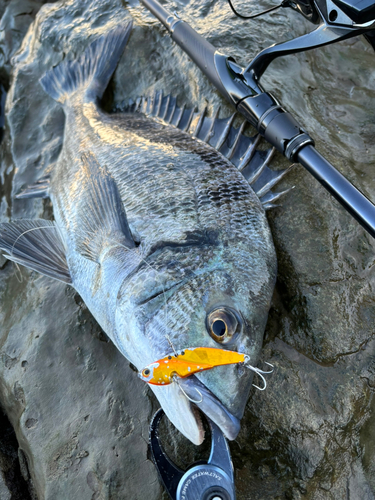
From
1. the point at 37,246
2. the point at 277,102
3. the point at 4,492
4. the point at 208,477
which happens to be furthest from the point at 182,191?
the point at 4,492

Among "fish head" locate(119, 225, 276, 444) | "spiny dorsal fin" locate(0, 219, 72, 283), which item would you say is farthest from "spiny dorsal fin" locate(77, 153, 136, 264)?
"fish head" locate(119, 225, 276, 444)

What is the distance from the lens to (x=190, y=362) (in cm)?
173

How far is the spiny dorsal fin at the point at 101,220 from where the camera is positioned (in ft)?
7.37

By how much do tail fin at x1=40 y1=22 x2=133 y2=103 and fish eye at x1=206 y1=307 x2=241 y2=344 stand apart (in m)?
2.71

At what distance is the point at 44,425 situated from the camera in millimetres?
2438

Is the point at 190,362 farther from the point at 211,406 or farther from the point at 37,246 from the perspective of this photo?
the point at 37,246

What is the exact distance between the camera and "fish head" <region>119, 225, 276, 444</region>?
172cm

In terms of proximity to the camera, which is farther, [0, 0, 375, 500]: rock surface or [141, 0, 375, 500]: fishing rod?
[0, 0, 375, 500]: rock surface

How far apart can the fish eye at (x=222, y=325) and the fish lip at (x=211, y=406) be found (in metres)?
0.22

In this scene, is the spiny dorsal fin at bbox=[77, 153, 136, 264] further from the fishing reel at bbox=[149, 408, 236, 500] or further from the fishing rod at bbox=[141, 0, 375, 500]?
the fishing reel at bbox=[149, 408, 236, 500]

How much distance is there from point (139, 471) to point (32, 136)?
334 centimetres

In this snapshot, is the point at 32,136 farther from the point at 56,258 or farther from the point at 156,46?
the point at 56,258

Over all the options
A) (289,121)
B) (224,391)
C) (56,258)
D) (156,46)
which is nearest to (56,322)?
(56,258)

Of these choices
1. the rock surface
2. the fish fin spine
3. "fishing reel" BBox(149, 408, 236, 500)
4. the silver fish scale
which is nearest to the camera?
"fishing reel" BBox(149, 408, 236, 500)
